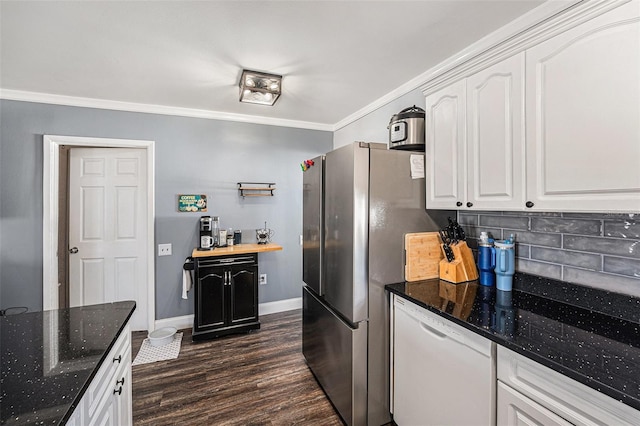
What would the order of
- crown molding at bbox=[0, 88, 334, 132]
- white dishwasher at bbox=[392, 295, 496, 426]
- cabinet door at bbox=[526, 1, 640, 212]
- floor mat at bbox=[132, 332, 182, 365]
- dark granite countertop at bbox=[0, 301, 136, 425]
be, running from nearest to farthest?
dark granite countertop at bbox=[0, 301, 136, 425], cabinet door at bbox=[526, 1, 640, 212], white dishwasher at bbox=[392, 295, 496, 426], floor mat at bbox=[132, 332, 182, 365], crown molding at bbox=[0, 88, 334, 132]

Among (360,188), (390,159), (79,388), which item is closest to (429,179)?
(390,159)

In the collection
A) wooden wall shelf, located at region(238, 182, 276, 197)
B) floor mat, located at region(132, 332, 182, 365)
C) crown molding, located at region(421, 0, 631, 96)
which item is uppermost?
crown molding, located at region(421, 0, 631, 96)

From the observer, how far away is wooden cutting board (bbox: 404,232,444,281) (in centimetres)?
179

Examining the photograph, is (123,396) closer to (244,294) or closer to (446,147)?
(244,294)

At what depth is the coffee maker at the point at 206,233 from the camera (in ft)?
9.98

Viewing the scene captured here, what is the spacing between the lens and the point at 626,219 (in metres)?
1.27

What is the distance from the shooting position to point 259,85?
2307mm

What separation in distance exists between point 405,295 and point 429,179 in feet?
2.62

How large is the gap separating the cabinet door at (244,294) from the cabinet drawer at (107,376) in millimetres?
1570

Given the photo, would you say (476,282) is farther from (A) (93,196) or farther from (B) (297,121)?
(A) (93,196)

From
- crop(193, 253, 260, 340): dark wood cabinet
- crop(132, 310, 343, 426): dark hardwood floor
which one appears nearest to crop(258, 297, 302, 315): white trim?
crop(193, 253, 260, 340): dark wood cabinet

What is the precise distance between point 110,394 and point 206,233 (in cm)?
213

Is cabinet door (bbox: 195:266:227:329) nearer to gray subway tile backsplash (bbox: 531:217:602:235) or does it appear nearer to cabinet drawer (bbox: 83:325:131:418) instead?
cabinet drawer (bbox: 83:325:131:418)

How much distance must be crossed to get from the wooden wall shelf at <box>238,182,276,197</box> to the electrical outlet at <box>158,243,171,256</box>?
1.01 meters
